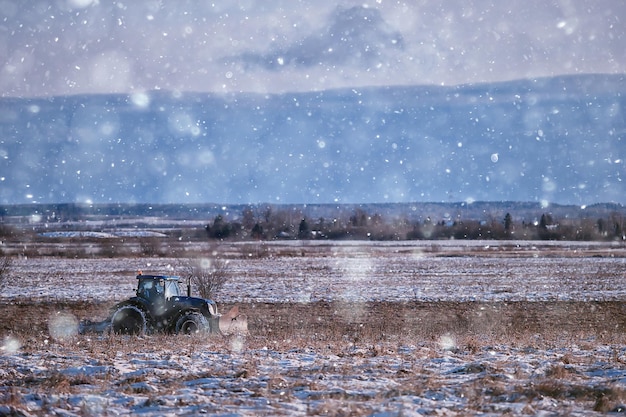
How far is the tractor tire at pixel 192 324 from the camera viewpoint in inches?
675

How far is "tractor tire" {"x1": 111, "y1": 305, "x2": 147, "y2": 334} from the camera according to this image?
17547 millimetres

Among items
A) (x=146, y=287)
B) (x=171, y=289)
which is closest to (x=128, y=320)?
(x=146, y=287)

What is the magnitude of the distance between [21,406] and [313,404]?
11.3 ft

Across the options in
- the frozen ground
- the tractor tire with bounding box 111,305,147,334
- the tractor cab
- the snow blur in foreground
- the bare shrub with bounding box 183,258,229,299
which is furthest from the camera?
the frozen ground

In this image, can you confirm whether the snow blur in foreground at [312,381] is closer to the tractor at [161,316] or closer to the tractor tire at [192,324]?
the tractor tire at [192,324]

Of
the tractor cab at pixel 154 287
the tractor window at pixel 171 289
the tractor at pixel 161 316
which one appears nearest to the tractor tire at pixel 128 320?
the tractor at pixel 161 316

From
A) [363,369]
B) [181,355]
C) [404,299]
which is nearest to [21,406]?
[181,355]

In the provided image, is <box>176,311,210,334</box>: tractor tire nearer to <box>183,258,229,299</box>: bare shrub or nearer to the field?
the field

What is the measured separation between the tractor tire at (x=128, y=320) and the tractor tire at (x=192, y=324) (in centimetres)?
92

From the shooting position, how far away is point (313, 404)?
28.3ft

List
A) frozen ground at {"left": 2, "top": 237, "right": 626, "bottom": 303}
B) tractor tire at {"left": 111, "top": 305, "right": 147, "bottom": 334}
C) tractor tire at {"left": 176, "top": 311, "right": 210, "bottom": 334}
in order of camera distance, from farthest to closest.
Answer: frozen ground at {"left": 2, "top": 237, "right": 626, "bottom": 303} < tractor tire at {"left": 111, "top": 305, "right": 147, "bottom": 334} < tractor tire at {"left": 176, "top": 311, "right": 210, "bottom": 334}

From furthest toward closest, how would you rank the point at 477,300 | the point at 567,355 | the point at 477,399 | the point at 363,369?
the point at 477,300
the point at 567,355
the point at 363,369
the point at 477,399

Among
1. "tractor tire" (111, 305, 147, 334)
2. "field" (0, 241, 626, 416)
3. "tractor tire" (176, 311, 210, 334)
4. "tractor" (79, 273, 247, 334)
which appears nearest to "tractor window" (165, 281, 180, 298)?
"tractor" (79, 273, 247, 334)

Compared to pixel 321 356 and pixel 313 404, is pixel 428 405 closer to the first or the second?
pixel 313 404
